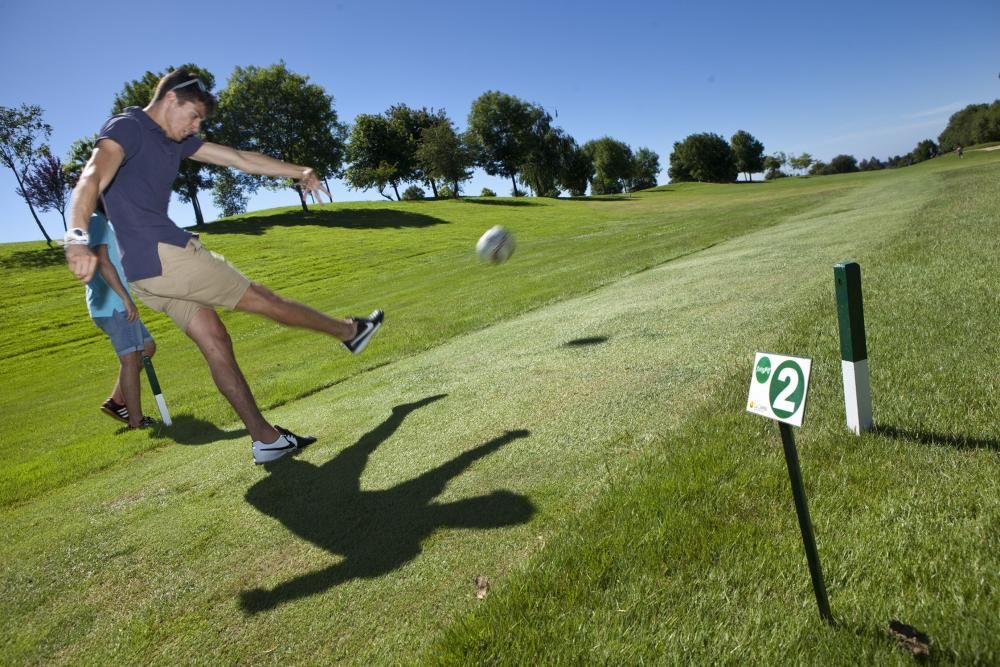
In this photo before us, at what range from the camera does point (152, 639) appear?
2.41m

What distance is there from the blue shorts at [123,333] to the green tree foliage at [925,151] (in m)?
179

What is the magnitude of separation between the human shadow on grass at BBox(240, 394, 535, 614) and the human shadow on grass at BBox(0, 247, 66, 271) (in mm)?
39562

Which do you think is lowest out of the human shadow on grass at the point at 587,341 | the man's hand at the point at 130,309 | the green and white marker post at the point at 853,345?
the human shadow on grass at the point at 587,341

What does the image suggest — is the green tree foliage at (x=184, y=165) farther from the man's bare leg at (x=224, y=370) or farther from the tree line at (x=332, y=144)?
the man's bare leg at (x=224, y=370)

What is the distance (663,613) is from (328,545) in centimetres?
180

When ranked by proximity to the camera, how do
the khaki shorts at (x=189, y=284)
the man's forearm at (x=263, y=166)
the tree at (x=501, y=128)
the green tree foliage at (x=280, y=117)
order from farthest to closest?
the tree at (x=501, y=128)
the green tree foliage at (x=280, y=117)
the man's forearm at (x=263, y=166)
the khaki shorts at (x=189, y=284)

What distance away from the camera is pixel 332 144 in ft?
186

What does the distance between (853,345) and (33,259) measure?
45.6 m

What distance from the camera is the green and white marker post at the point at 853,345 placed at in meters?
2.83

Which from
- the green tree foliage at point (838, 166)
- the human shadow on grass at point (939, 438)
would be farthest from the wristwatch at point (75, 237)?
the green tree foliage at point (838, 166)

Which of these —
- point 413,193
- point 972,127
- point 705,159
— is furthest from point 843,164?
point 413,193

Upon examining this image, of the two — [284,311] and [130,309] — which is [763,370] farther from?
[130,309]

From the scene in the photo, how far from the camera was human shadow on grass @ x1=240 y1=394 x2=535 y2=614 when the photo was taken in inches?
105

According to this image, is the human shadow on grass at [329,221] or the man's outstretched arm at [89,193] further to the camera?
the human shadow on grass at [329,221]
